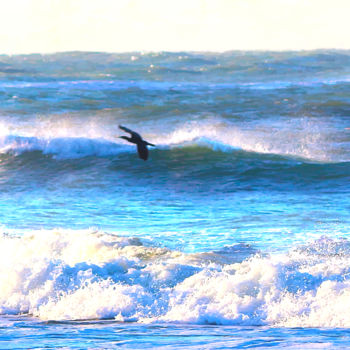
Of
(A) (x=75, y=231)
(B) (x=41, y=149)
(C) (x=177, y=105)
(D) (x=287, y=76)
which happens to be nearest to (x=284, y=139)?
(B) (x=41, y=149)

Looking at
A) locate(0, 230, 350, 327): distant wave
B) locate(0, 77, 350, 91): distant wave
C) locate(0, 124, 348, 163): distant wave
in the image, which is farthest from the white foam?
locate(0, 77, 350, 91): distant wave

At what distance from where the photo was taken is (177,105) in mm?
35312

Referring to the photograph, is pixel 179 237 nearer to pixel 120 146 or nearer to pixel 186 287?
pixel 186 287

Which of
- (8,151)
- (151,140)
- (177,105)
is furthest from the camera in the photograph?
(177,105)

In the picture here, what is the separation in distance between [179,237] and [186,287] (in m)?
2.72

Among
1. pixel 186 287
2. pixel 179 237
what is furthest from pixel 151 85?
pixel 186 287

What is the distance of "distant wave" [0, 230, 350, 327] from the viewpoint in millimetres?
8070

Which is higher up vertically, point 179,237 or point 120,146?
point 120,146

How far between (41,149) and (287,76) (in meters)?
38.8

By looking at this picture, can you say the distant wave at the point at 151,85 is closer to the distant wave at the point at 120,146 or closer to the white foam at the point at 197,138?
the white foam at the point at 197,138

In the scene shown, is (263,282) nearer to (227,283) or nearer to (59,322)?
(227,283)

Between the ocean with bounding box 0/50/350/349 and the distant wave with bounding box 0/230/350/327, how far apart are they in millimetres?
20

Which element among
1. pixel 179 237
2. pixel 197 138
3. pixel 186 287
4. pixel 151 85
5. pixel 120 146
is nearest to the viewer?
pixel 186 287

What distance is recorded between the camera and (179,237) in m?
11.4
